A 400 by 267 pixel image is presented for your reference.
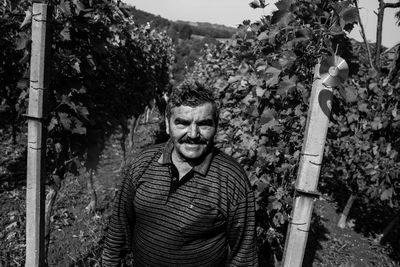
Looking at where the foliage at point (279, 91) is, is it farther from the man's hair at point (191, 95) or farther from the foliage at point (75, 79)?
the foliage at point (75, 79)

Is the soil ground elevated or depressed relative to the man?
depressed

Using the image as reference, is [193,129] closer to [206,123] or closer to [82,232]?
[206,123]

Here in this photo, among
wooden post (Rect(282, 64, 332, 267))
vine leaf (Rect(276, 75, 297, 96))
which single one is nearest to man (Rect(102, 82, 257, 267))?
wooden post (Rect(282, 64, 332, 267))

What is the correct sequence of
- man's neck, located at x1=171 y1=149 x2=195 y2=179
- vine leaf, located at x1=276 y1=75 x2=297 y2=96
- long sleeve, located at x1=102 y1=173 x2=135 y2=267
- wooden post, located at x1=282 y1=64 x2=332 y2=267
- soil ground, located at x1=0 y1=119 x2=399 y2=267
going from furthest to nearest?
soil ground, located at x1=0 y1=119 x2=399 y2=267
vine leaf, located at x1=276 y1=75 x2=297 y2=96
long sleeve, located at x1=102 y1=173 x2=135 y2=267
man's neck, located at x1=171 y1=149 x2=195 y2=179
wooden post, located at x1=282 y1=64 x2=332 y2=267

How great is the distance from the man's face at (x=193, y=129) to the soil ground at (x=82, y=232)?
2.52 metres

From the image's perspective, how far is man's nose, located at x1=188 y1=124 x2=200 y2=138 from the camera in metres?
1.72

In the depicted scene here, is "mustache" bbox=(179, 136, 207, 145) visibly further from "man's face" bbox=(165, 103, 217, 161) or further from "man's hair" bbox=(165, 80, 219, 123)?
"man's hair" bbox=(165, 80, 219, 123)

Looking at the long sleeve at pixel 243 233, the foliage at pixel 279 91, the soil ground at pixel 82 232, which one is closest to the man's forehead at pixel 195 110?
the long sleeve at pixel 243 233

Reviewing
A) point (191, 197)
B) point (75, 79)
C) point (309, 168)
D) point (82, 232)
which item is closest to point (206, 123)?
point (191, 197)

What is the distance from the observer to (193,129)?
1729 millimetres

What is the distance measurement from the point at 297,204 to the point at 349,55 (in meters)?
0.87

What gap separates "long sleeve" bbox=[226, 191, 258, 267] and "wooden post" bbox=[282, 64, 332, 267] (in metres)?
0.31

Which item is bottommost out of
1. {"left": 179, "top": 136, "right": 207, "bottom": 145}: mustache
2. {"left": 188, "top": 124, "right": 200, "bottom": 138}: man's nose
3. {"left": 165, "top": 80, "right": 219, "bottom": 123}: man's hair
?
{"left": 179, "top": 136, "right": 207, "bottom": 145}: mustache

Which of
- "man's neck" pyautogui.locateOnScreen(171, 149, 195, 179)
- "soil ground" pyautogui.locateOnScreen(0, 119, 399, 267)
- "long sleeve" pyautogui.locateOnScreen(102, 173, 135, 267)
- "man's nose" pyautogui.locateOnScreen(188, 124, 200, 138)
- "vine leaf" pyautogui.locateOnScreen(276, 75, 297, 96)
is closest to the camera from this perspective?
"man's nose" pyautogui.locateOnScreen(188, 124, 200, 138)
